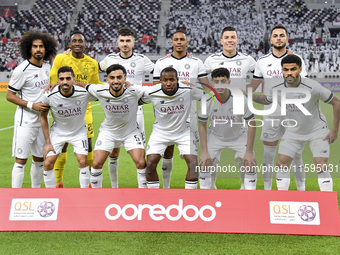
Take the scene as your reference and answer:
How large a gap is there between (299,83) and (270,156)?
1.04 m

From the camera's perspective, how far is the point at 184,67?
532cm

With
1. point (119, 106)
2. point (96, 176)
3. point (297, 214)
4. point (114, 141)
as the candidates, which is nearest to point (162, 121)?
point (119, 106)

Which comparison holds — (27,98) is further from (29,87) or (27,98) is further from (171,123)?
(171,123)

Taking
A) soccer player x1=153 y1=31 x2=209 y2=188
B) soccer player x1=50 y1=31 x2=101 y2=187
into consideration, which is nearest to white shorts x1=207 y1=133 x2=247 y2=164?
soccer player x1=153 y1=31 x2=209 y2=188

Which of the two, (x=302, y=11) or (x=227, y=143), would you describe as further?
(x=302, y=11)

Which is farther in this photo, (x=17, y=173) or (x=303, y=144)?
(x=17, y=173)

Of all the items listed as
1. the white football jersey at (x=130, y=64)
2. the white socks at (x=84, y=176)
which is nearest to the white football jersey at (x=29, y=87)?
the white socks at (x=84, y=176)

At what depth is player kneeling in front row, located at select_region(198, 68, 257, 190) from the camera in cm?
451

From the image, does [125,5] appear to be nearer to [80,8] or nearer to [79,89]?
[80,8]

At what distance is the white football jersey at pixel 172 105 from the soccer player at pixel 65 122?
84 centimetres

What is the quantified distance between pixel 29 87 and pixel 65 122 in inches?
25.7

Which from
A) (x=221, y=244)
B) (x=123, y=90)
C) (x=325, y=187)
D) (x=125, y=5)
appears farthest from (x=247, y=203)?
(x=125, y=5)

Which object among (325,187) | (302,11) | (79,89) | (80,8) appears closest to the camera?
→ (325,187)

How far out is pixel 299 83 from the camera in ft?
14.4
